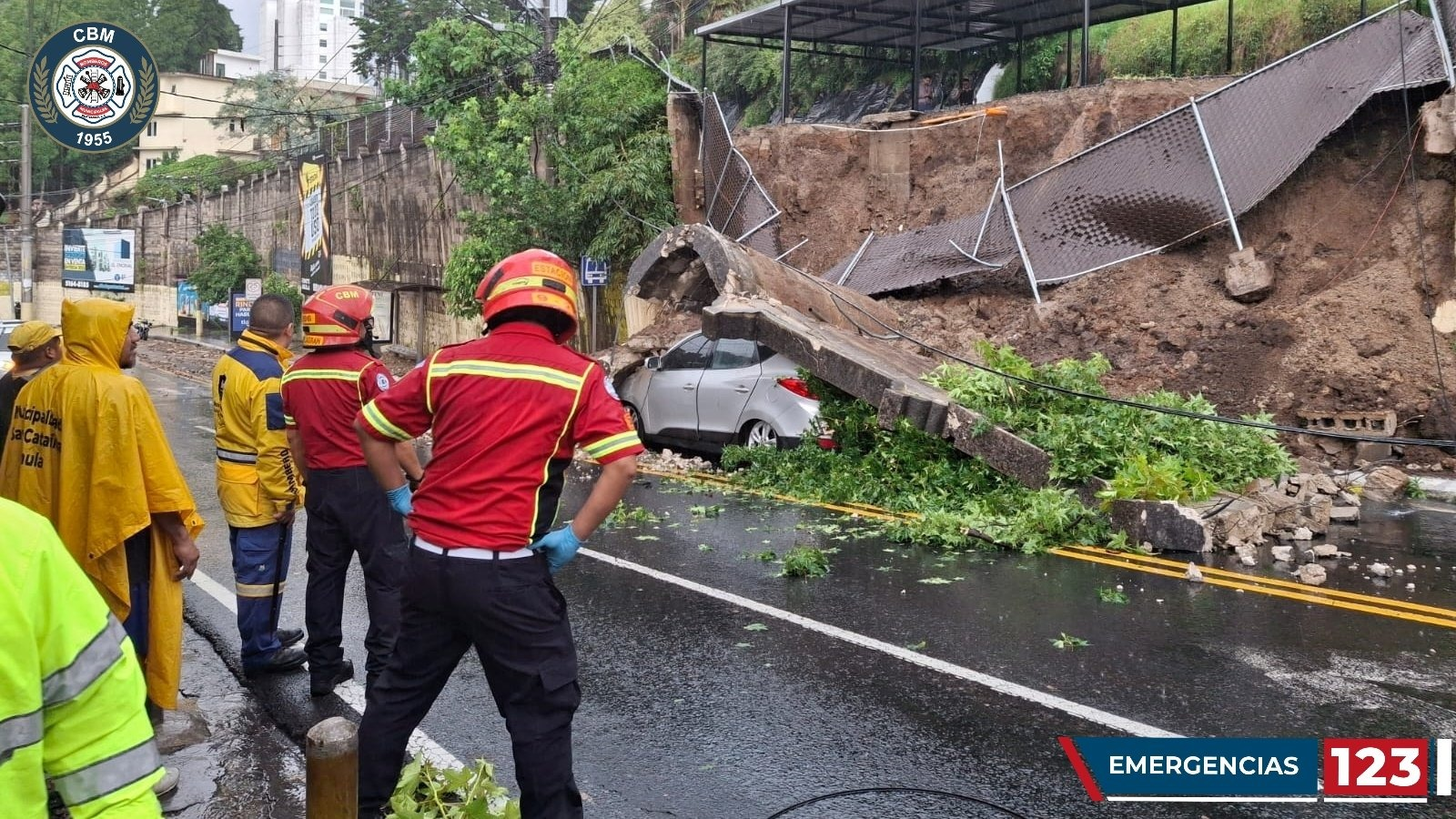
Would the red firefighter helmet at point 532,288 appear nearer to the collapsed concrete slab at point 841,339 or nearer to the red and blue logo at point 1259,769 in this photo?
the red and blue logo at point 1259,769

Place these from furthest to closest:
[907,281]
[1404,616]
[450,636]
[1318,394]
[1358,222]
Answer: [907,281], [1358,222], [1318,394], [1404,616], [450,636]

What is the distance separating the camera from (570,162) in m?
22.4

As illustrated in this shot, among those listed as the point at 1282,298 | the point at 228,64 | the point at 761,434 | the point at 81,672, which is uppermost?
the point at 228,64

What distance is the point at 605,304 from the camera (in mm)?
23750

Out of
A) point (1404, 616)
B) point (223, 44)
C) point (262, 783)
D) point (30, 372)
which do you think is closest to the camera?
point (262, 783)

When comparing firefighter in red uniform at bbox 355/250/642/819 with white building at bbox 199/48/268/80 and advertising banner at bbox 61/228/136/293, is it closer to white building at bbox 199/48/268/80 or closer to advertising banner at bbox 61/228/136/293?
advertising banner at bbox 61/228/136/293

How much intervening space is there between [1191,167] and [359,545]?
40.5 feet


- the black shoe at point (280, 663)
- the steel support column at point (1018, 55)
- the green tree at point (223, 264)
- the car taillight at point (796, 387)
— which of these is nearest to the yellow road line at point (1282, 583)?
the car taillight at point (796, 387)

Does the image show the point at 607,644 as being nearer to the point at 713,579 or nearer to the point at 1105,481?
the point at 713,579

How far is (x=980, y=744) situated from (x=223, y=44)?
324ft

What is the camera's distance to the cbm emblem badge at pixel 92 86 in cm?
947

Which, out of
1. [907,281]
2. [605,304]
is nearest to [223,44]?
[605,304]

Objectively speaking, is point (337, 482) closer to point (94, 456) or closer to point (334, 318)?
point (334, 318)

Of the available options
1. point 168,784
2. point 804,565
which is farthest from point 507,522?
point 804,565
